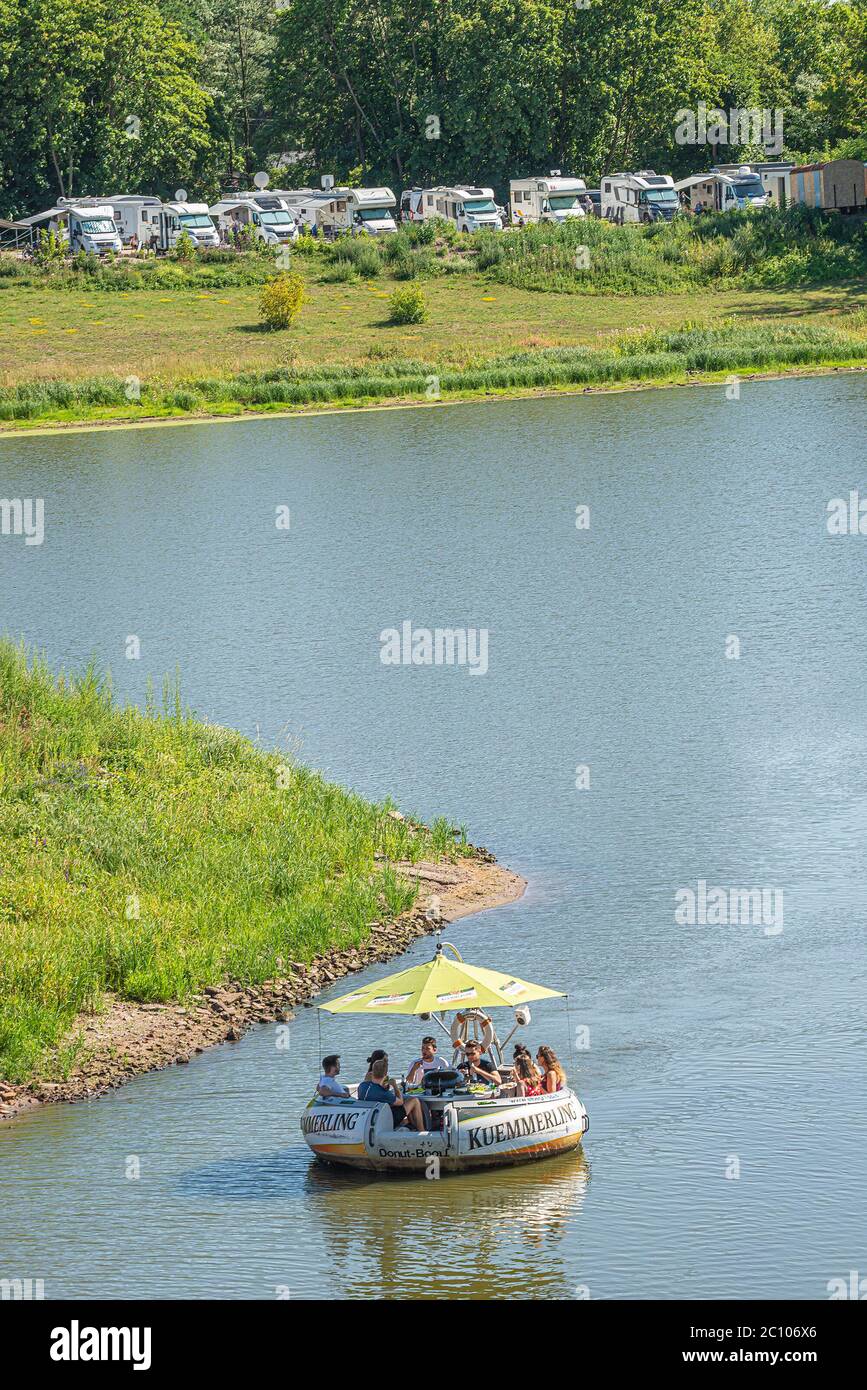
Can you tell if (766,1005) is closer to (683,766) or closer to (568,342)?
(683,766)

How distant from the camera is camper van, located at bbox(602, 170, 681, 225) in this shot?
150m

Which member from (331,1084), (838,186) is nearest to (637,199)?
(838,186)

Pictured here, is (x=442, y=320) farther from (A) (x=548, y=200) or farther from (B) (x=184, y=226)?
(A) (x=548, y=200)

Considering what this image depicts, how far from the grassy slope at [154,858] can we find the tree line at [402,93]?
11801 cm

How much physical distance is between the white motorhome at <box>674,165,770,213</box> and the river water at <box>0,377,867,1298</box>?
54.6 metres

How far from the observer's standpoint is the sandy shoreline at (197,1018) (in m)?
30.6

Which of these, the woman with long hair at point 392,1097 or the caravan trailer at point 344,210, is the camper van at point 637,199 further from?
the woman with long hair at point 392,1097

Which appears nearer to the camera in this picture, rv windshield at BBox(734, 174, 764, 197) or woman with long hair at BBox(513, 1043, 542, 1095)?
woman with long hair at BBox(513, 1043, 542, 1095)

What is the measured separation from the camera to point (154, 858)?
122 ft

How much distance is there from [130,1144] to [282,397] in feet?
268
